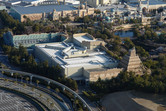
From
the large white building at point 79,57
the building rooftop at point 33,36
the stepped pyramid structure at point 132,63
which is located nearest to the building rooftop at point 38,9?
the building rooftop at point 33,36

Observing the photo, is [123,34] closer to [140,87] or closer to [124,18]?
[124,18]

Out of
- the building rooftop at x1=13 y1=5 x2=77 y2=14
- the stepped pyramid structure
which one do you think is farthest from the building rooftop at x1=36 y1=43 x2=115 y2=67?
the building rooftop at x1=13 y1=5 x2=77 y2=14

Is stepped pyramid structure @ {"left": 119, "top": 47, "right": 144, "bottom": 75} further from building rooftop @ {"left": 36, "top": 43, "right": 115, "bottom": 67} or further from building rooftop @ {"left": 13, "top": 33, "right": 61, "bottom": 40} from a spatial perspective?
building rooftop @ {"left": 13, "top": 33, "right": 61, "bottom": 40}

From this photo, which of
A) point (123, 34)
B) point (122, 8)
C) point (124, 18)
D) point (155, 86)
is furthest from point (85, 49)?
point (122, 8)

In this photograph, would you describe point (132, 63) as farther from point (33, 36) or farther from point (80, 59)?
point (33, 36)

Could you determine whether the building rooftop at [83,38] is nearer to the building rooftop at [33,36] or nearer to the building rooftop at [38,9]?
the building rooftop at [33,36]
